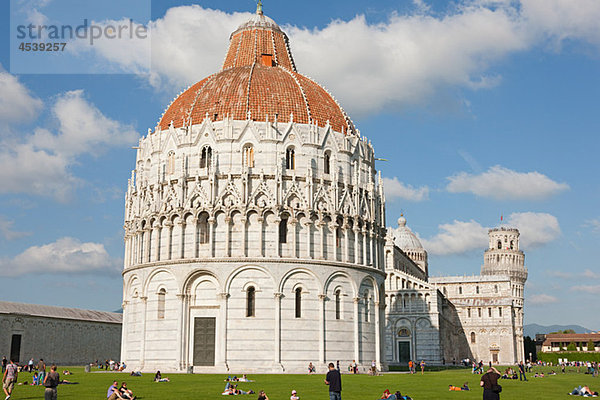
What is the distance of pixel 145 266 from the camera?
5438 cm

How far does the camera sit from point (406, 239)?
472 ft

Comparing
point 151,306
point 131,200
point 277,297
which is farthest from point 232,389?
point 131,200

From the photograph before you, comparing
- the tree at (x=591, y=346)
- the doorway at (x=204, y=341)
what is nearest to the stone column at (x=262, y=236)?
the doorway at (x=204, y=341)

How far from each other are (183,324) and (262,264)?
773 cm

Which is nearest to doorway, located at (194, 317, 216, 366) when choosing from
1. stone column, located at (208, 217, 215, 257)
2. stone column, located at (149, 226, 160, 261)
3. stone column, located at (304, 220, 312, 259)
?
stone column, located at (208, 217, 215, 257)

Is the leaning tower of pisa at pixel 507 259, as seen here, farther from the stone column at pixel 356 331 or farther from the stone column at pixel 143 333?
the stone column at pixel 143 333

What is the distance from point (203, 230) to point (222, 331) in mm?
8217

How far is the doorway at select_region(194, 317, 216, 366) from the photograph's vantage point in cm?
5059

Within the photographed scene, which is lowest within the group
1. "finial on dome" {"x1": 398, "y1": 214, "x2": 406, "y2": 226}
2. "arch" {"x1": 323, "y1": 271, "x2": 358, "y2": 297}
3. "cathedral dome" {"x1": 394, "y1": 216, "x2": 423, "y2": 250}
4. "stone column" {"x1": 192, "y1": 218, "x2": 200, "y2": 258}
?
"arch" {"x1": 323, "y1": 271, "x2": 358, "y2": 297}

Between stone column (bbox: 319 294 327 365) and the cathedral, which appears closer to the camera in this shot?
the cathedral

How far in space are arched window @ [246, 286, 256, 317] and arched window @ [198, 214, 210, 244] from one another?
5.41 metres

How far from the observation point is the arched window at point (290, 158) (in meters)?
54.3

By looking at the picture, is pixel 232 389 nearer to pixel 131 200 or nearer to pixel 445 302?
pixel 131 200

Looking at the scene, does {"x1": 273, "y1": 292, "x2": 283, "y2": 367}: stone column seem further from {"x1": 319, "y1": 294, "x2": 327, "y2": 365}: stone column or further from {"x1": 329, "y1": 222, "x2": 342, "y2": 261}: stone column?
{"x1": 329, "y1": 222, "x2": 342, "y2": 261}: stone column
